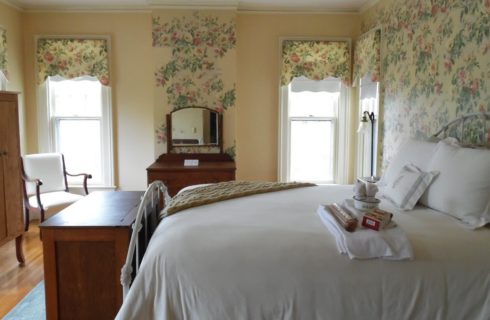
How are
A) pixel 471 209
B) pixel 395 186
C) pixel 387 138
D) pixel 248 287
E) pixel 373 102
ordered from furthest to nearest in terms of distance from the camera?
1. pixel 373 102
2. pixel 387 138
3. pixel 395 186
4. pixel 471 209
5. pixel 248 287

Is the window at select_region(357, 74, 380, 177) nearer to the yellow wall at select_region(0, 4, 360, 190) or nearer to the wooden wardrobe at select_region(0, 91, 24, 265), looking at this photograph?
the yellow wall at select_region(0, 4, 360, 190)

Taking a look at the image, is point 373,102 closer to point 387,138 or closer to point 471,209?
point 387,138

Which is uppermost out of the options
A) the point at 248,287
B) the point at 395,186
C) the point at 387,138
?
the point at 387,138

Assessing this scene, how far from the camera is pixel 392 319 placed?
1496 millimetres

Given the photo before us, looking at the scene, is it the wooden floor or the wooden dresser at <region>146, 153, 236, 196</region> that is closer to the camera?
the wooden floor

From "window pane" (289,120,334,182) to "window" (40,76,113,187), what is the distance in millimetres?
2128

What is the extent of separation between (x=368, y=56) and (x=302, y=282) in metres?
3.03

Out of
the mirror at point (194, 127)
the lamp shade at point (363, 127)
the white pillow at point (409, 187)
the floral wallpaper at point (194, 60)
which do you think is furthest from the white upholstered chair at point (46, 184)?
the white pillow at point (409, 187)

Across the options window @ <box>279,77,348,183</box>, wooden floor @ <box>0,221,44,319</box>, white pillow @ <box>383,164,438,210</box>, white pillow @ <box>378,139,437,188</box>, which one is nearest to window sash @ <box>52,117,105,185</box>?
wooden floor @ <box>0,221,44,319</box>

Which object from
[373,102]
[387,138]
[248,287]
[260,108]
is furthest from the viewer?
[260,108]

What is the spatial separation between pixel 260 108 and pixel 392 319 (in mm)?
3264

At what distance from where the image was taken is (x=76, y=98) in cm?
456

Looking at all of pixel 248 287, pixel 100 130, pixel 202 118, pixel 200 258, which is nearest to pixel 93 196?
pixel 200 258

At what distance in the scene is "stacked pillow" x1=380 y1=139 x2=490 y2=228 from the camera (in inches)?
73.4
